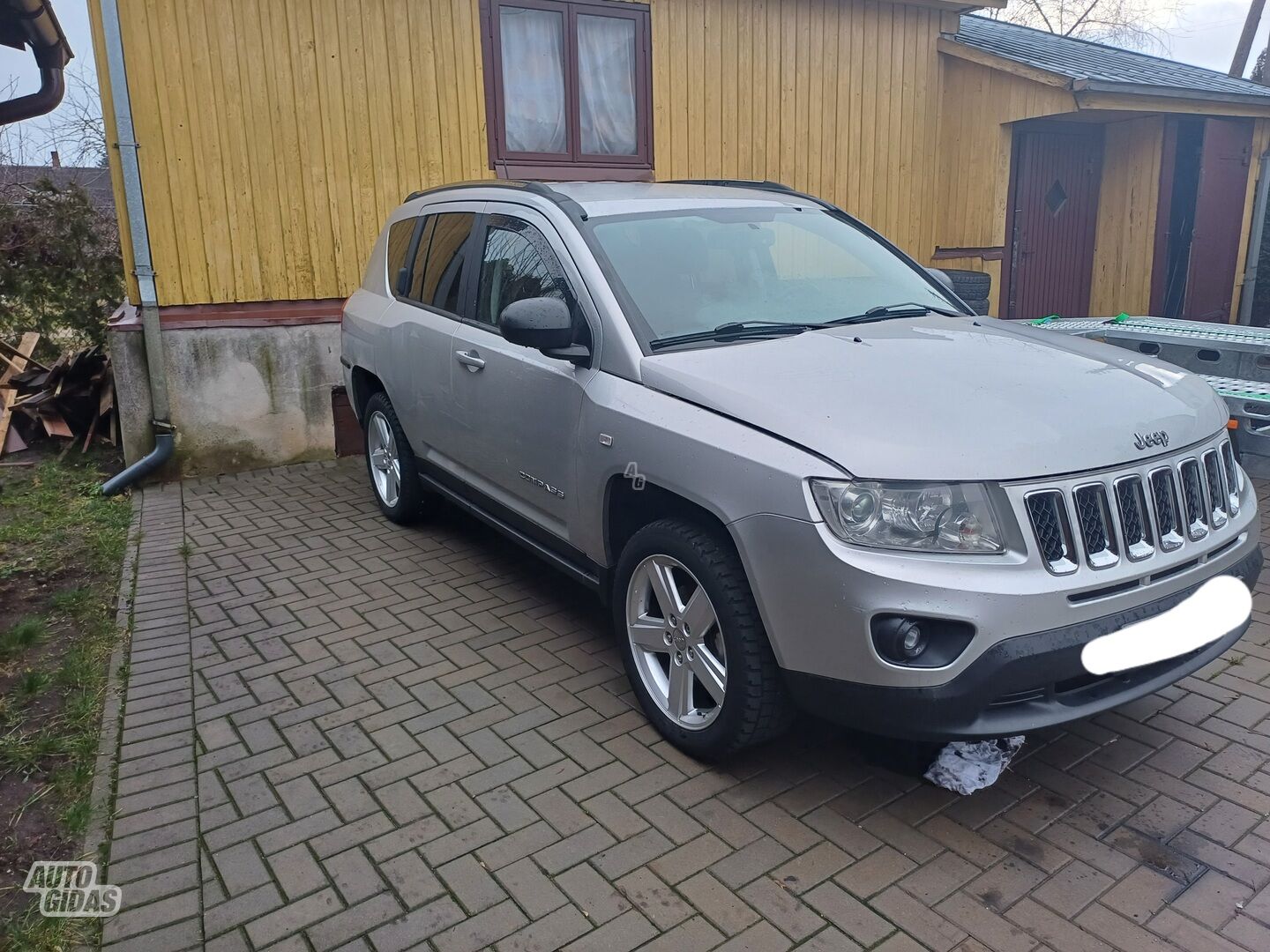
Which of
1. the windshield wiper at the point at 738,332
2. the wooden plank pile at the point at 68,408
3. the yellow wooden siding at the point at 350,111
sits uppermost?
the yellow wooden siding at the point at 350,111

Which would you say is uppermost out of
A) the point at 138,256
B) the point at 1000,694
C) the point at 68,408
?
the point at 138,256

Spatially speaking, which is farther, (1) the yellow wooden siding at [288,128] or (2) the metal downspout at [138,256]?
(1) the yellow wooden siding at [288,128]

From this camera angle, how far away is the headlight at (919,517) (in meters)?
2.67

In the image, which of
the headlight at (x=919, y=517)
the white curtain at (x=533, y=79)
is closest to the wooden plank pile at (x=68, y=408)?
the white curtain at (x=533, y=79)

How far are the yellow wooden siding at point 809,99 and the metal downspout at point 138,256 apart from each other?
155 inches

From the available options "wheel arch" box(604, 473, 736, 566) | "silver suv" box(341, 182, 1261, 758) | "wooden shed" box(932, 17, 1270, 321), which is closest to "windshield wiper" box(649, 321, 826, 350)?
"silver suv" box(341, 182, 1261, 758)

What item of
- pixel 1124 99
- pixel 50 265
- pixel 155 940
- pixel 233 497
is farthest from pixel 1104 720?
pixel 50 265

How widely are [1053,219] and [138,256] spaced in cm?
901

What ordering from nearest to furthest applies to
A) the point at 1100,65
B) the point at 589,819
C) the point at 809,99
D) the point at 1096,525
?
the point at 1096,525
the point at 589,819
the point at 809,99
the point at 1100,65

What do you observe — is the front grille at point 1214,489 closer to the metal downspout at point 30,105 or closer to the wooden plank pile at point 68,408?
the metal downspout at point 30,105

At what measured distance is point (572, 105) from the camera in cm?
796

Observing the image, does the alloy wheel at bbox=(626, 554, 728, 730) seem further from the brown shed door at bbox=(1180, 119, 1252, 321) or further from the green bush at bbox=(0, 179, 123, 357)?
the brown shed door at bbox=(1180, 119, 1252, 321)

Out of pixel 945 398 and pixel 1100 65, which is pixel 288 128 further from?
pixel 1100 65

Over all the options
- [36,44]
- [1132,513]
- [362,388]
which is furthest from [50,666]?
[36,44]
